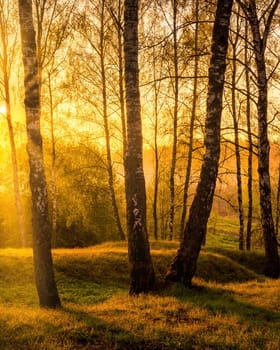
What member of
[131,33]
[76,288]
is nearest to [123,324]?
[76,288]

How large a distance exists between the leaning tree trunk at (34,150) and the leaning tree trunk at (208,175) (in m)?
3.36

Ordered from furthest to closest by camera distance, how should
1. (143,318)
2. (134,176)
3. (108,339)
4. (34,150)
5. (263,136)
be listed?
1. (263,136)
2. (134,176)
3. (34,150)
4. (143,318)
5. (108,339)

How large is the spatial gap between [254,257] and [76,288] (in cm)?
1053

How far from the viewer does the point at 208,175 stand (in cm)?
973

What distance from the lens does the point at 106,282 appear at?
12.7m

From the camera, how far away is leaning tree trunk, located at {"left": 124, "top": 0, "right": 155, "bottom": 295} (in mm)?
9047

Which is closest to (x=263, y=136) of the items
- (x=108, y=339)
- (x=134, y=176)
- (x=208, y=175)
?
(x=208, y=175)

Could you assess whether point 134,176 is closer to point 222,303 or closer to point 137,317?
point 137,317

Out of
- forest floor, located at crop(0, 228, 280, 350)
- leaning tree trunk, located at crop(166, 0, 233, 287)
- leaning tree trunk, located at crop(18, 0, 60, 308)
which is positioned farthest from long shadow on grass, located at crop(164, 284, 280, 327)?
leaning tree trunk, located at crop(18, 0, 60, 308)

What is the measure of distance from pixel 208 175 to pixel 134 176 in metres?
2.03

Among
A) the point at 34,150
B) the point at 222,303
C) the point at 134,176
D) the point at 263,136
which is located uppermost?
the point at 263,136

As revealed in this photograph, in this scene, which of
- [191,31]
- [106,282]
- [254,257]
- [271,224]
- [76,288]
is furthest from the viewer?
[191,31]

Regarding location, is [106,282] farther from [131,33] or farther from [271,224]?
[131,33]

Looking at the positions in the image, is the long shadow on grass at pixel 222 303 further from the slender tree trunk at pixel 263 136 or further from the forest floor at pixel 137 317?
the slender tree trunk at pixel 263 136
